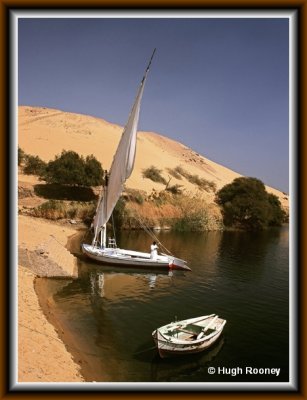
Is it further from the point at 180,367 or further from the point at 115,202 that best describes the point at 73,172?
the point at 180,367

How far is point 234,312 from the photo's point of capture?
1964cm

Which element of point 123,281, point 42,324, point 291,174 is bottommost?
point 123,281

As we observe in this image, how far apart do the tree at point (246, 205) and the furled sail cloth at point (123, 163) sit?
101 feet

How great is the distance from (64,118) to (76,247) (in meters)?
74.9

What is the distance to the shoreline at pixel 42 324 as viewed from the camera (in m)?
11.6

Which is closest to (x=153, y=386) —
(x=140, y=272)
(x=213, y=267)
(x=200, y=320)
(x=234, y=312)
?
(x=200, y=320)

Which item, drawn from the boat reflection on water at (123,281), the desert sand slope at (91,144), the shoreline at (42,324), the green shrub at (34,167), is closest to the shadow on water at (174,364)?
Answer: the shoreline at (42,324)

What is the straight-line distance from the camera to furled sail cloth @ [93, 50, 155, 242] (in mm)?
21719

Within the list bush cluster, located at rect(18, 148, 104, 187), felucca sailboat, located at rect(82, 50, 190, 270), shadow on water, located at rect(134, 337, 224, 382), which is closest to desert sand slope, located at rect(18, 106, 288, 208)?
bush cluster, located at rect(18, 148, 104, 187)

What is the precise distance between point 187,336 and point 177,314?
159 inches

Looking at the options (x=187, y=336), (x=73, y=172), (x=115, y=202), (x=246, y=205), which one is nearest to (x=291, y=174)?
(x=187, y=336)

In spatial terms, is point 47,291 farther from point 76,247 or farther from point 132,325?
point 76,247

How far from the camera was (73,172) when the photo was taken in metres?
48.1

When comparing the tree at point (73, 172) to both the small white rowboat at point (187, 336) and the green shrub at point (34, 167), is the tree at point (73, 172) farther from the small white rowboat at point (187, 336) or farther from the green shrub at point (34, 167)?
the small white rowboat at point (187, 336)
